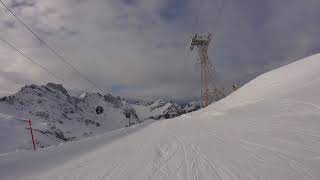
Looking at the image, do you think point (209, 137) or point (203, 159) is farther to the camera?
point (209, 137)

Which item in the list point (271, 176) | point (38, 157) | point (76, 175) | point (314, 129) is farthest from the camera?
point (38, 157)

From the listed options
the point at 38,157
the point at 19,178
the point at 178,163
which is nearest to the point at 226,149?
the point at 178,163

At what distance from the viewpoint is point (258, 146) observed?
9.09 m

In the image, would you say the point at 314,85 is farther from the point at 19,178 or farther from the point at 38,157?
the point at 19,178

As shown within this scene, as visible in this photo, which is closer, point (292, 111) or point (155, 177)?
point (155, 177)

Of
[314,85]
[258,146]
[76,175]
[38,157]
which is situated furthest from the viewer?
[314,85]

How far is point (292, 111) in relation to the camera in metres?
15.6

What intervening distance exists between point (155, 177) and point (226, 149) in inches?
110

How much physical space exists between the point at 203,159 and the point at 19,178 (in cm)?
414

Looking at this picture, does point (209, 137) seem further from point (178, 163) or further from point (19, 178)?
point (19, 178)

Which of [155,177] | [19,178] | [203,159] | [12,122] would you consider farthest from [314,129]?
[12,122]

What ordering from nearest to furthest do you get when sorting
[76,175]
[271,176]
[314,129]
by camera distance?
[271,176] < [76,175] < [314,129]

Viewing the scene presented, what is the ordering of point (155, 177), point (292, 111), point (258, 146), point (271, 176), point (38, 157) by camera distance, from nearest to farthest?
point (271, 176) → point (155, 177) → point (258, 146) → point (38, 157) → point (292, 111)

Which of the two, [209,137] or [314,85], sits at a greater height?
[314,85]
